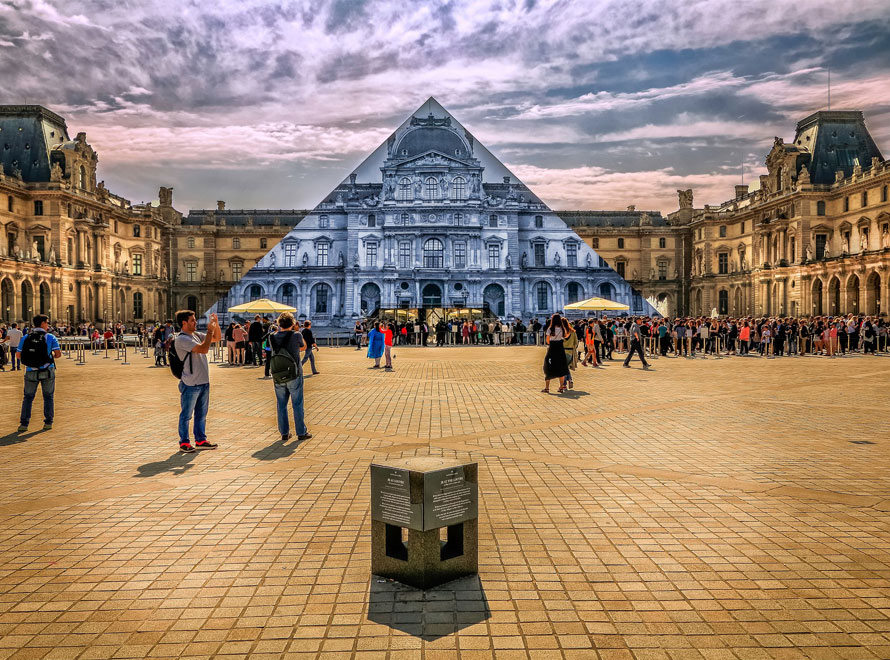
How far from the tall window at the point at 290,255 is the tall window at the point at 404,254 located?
652cm

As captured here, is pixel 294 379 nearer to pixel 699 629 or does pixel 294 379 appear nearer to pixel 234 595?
pixel 234 595

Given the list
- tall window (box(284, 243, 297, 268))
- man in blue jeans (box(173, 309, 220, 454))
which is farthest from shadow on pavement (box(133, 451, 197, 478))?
tall window (box(284, 243, 297, 268))

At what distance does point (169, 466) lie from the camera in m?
6.53

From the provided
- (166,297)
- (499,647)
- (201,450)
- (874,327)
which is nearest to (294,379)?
(201,450)

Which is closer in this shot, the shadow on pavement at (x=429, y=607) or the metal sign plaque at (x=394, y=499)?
the shadow on pavement at (x=429, y=607)

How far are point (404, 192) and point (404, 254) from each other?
147 inches

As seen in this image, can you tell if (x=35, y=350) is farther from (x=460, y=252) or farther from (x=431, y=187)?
(x=460, y=252)

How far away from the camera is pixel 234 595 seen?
3559 millimetres

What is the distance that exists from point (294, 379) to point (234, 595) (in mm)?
4403

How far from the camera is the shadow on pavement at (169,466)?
6.27 meters

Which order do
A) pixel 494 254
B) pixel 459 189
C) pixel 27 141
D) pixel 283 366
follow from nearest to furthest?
1. pixel 283 366
2. pixel 459 189
3. pixel 494 254
4. pixel 27 141

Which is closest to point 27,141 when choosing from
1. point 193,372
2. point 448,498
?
point 193,372

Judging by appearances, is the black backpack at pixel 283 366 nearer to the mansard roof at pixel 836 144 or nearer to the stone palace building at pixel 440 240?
the stone palace building at pixel 440 240

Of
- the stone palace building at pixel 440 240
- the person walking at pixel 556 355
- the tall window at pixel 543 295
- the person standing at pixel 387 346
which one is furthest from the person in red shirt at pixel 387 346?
the tall window at pixel 543 295
